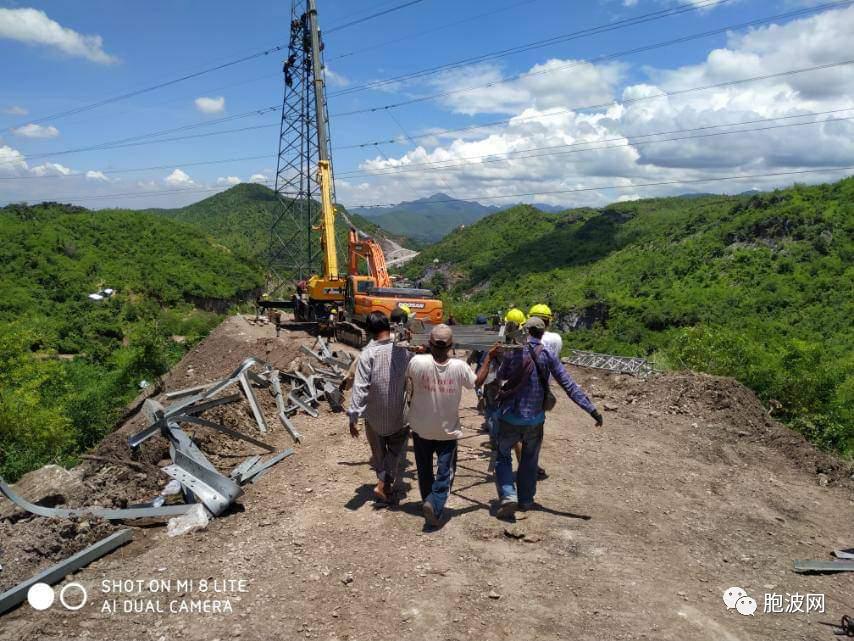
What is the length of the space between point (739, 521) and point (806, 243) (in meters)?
38.8

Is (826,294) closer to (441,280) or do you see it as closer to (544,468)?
(544,468)

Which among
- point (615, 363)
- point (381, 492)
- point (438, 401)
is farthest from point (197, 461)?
point (615, 363)

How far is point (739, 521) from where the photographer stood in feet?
17.9

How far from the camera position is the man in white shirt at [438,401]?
431 centimetres

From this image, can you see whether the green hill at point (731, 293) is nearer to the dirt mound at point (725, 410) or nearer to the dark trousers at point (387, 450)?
the dirt mound at point (725, 410)

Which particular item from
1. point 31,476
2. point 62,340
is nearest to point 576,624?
point 31,476

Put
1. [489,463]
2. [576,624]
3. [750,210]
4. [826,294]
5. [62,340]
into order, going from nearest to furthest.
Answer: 1. [576,624]
2. [489,463]
3. [826,294]
4. [62,340]
5. [750,210]

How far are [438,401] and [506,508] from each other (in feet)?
3.99

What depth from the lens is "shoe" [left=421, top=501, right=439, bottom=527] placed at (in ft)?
14.5

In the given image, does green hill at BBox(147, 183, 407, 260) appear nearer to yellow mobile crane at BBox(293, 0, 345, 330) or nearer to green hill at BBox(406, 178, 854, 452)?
green hill at BBox(406, 178, 854, 452)

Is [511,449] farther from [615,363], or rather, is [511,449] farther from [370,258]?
[370,258]

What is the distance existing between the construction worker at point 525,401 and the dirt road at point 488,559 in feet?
1.30

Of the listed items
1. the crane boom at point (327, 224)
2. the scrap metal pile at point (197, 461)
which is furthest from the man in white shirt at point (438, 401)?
the crane boom at point (327, 224)

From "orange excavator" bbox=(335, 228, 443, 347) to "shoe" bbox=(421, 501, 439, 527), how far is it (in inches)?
293
